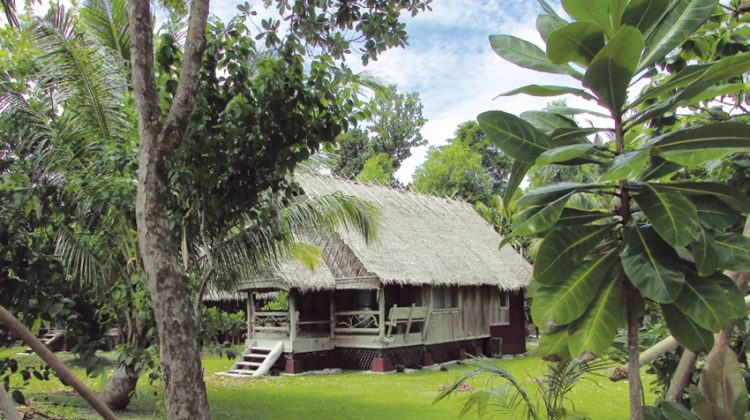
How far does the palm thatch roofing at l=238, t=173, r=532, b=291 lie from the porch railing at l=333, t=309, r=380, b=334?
83 centimetres

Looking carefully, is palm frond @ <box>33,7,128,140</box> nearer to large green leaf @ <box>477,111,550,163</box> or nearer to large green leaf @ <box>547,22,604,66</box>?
large green leaf @ <box>477,111,550,163</box>

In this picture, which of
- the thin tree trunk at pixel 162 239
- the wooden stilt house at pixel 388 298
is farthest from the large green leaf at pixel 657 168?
the wooden stilt house at pixel 388 298

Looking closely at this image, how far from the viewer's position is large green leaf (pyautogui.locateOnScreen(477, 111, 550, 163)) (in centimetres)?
171

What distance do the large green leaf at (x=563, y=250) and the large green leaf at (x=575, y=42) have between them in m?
0.51

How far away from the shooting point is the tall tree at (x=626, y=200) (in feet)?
5.13

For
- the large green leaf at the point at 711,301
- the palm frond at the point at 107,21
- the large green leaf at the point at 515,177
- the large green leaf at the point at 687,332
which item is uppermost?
the palm frond at the point at 107,21

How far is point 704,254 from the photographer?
1.57m

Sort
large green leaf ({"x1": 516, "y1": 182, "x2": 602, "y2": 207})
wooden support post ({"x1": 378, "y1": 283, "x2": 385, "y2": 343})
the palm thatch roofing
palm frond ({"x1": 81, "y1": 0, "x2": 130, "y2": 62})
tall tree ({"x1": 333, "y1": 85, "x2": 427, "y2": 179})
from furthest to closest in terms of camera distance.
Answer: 1. tall tree ({"x1": 333, "y1": 85, "x2": 427, "y2": 179})
2. wooden support post ({"x1": 378, "y1": 283, "x2": 385, "y2": 343})
3. the palm thatch roofing
4. palm frond ({"x1": 81, "y1": 0, "x2": 130, "y2": 62})
5. large green leaf ({"x1": 516, "y1": 182, "x2": 602, "y2": 207})

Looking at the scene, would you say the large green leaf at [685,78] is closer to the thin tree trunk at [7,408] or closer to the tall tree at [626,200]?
the tall tree at [626,200]

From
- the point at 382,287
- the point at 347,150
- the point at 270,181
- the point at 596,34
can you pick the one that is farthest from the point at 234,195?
the point at 347,150

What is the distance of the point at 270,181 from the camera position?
5.41 metres

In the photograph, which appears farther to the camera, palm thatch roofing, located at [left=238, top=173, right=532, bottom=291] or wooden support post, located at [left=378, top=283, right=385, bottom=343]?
wooden support post, located at [left=378, top=283, right=385, bottom=343]

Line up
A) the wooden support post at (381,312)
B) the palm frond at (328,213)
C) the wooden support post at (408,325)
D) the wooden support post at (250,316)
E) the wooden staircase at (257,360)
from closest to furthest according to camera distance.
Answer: the palm frond at (328,213), the wooden staircase at (257,360), the wooden support post at (381,312), the wooden support post at (408,325), the wooden support post at (250,316)

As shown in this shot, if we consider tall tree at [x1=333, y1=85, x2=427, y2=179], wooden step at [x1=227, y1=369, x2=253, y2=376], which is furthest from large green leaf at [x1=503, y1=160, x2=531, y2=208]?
tall tree at [x1=333, y1=85, x2=427, y2=179]
